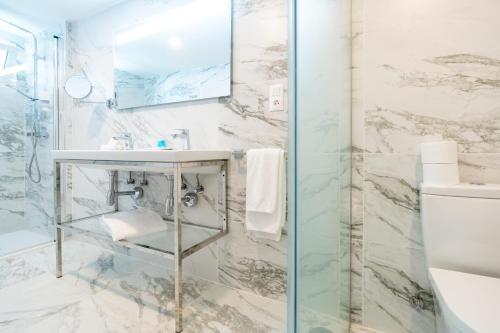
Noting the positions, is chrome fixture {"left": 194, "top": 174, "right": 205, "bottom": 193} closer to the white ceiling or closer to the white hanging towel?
the white hanging towel

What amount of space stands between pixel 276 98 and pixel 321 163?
2.02ft

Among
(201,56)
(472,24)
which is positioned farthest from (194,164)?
(472,24)

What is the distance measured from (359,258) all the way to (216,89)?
1097 mm

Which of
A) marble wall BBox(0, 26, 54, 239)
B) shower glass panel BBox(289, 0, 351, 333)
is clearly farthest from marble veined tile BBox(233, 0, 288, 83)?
marble wall BBox(0, 26, 54, 239)

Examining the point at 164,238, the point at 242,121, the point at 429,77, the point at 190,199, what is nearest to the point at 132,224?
the point at 164,238

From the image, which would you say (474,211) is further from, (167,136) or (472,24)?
(167,136)

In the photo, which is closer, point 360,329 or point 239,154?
point 360,329

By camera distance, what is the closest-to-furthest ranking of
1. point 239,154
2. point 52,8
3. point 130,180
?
point 239,154, point 130,180, point 52,8

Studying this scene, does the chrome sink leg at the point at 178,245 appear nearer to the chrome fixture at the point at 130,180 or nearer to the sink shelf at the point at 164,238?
the sink shelf at the point at 164,238

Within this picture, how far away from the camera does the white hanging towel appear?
111 cm

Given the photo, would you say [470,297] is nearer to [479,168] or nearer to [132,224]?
[479,168]

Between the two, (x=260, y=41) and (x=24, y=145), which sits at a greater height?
(x=260, y=41)

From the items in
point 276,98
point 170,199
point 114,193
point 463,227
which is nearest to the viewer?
point 463,227

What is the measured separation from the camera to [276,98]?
1232 millimetres
